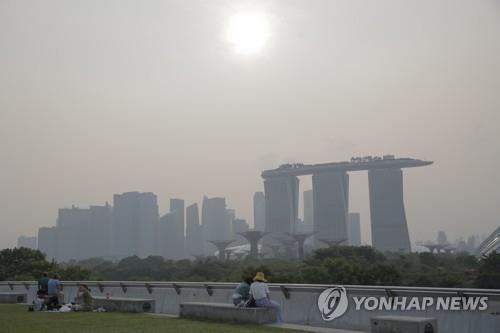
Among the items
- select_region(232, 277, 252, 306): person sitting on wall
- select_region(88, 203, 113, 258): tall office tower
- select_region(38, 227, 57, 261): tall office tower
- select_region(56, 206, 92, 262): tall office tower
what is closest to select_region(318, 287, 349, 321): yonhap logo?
select_region(232, 277, 252, 306): person sitting on wall

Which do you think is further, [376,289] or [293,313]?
[293,313]

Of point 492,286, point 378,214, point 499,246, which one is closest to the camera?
point 492,286

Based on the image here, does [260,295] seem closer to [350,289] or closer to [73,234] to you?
[350,289]

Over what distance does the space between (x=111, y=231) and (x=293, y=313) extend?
7553 inches

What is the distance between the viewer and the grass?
10.6m

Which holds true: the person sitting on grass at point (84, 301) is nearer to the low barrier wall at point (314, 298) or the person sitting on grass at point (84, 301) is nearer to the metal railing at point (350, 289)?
the low barrier wall at point (314, 298)

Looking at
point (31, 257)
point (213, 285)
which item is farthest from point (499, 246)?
point (213, 285)

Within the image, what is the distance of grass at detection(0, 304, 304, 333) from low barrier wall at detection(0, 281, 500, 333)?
235cm

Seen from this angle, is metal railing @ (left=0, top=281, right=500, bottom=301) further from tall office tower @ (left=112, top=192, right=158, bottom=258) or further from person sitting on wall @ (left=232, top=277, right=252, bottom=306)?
tall office tower @ (left=112, top=192, right=158, bottom=258)

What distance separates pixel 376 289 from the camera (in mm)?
11891

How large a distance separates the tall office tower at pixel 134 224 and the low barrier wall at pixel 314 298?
6774 inches

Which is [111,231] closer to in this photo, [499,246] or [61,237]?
[61,237]

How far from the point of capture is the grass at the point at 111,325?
10.6 meters

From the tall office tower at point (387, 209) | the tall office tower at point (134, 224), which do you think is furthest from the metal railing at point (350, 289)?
the tall office tower at point (134, 224)
